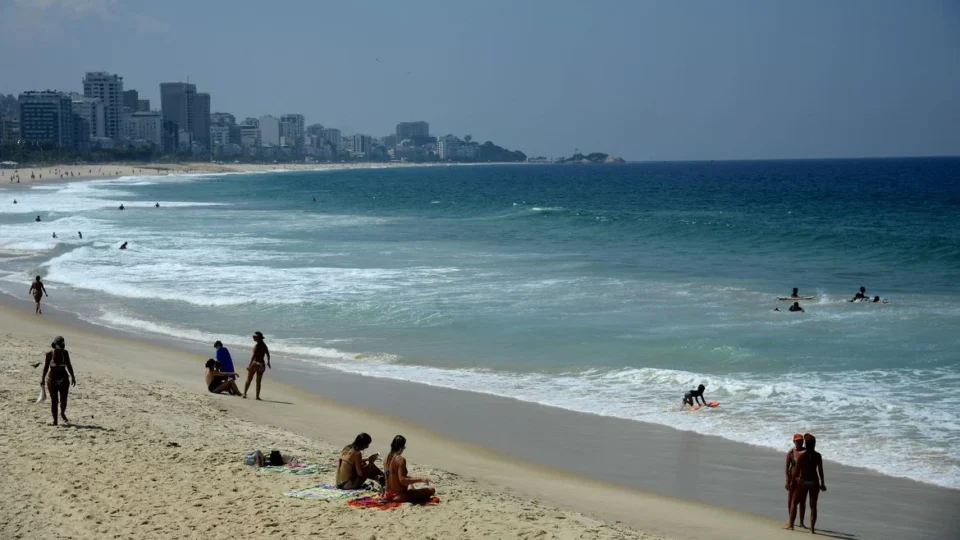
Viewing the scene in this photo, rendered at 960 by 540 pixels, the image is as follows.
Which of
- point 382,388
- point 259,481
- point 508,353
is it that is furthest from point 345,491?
point 508,353

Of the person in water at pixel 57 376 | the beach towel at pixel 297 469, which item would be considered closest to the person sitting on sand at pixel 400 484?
the beach towel at pixel 297 469

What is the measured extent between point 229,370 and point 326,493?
6.15 meters

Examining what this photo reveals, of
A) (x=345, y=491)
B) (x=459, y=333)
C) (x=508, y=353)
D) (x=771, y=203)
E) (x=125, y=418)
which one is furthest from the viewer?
(x=771, y=203)

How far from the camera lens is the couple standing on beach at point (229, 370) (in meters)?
14.7

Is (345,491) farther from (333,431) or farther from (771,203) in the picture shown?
(771,203)

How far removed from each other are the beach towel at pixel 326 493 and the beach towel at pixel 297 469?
536mm

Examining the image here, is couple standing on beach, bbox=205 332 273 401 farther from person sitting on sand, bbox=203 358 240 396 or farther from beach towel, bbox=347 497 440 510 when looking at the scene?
beach towel, bbox=347 497 440 510

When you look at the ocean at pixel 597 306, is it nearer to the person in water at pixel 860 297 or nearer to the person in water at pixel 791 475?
the person in water at pixel 860 297

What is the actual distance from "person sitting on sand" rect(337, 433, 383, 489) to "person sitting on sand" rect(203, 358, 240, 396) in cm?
565

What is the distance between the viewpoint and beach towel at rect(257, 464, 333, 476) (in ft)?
33.6

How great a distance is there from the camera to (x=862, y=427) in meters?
13.1

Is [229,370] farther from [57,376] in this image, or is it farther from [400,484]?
[400,484]

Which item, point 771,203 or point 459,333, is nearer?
point 459,333

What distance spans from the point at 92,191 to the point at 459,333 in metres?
76.5
